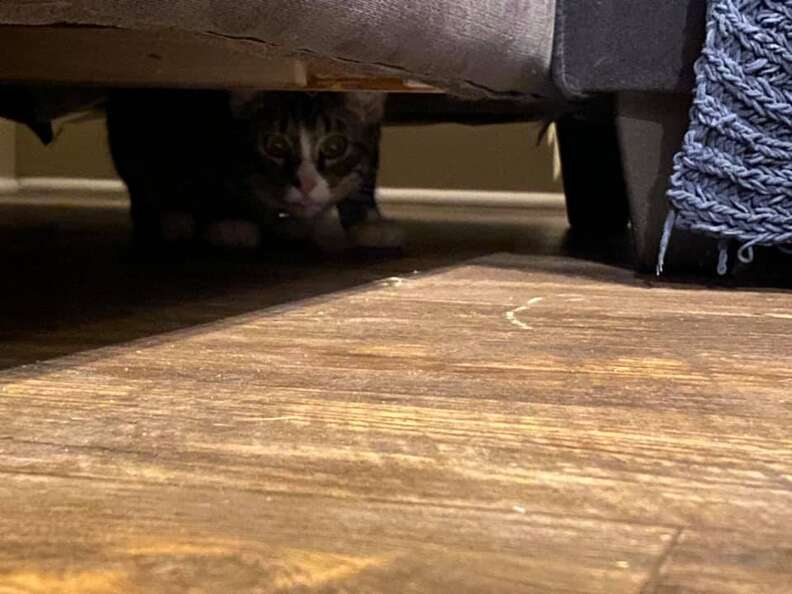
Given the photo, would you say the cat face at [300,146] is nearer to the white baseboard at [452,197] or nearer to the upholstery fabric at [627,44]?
the upholstery fabric at [627,44]

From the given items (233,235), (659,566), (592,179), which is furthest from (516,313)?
(592,179)

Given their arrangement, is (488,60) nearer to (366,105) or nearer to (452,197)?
(366,105)

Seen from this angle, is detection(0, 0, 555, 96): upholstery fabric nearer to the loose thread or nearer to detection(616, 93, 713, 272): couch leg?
detection(616, 93, 713, 272): couch leg

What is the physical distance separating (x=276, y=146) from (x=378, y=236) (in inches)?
10.0

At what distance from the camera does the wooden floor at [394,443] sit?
0.46m

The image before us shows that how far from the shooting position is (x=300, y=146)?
1927mm

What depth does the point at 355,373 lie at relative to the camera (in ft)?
2.69

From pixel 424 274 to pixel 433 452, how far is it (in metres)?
0.84

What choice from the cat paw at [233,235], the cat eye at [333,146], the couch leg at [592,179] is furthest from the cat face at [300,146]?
the couch leg at [592,179]

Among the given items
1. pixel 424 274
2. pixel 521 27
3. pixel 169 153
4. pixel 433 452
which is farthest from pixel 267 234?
pixel 433 452

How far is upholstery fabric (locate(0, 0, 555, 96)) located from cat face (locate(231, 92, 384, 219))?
0.54 meters

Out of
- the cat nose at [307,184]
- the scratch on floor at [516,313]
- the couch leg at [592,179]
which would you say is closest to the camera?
the scratch on floor at [516,313]

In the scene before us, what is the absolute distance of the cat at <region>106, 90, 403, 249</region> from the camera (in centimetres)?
187

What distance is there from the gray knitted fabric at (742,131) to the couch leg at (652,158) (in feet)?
0.36
